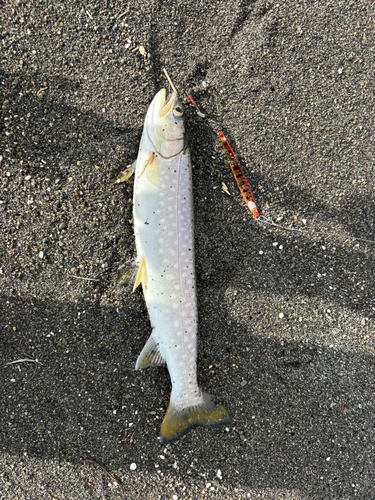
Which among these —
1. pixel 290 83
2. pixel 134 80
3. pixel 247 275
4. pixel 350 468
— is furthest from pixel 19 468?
pixel 290 83

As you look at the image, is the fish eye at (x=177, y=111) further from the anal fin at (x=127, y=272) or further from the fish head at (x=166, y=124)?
the anal fin at (x=127, y=272)

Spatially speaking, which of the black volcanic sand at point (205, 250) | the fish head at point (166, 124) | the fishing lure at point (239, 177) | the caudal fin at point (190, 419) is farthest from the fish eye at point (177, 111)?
the caudal fin at point (190, 419)

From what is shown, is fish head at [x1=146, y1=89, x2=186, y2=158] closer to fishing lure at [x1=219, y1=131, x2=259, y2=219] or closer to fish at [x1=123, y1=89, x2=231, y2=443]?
fish at [x1=123, y1=89, x2=231, y2=443]

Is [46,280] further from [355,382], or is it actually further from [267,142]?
[355,382]

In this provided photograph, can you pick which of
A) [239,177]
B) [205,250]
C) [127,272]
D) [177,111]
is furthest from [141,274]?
[177,111]

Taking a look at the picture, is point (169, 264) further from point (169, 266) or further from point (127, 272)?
point (127, 272)

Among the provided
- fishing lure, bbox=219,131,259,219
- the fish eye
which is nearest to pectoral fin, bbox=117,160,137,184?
the fish eye

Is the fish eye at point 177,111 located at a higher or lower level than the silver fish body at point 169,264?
higher
